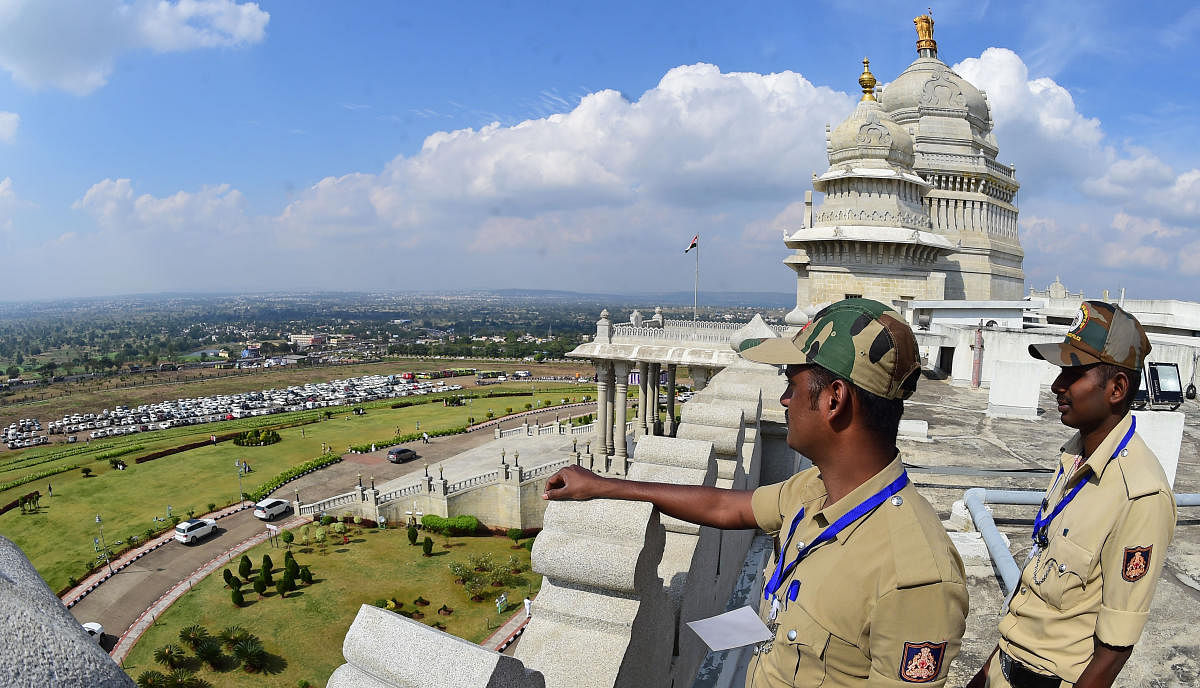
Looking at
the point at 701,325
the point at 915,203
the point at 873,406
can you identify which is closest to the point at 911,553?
the point at 873,406

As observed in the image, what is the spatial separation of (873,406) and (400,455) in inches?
1841

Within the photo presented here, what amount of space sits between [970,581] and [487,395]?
238 ft

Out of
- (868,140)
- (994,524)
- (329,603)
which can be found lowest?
(329,603)

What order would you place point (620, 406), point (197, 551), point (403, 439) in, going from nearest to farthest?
point (620, 406), point (197, 551), point (403, 439)

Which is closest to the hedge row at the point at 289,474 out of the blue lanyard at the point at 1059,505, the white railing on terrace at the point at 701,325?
the white railing on terrace at the point at 701,325

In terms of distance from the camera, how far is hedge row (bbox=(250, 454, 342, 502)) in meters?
39.6

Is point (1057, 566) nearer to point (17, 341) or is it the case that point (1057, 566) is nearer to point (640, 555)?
point (640, 555)

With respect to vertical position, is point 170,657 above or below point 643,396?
below

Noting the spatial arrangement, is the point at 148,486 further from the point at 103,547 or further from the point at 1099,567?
the point at 1099,567

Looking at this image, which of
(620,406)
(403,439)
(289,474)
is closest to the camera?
(620,406)

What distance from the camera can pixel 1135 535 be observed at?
2.33 metres

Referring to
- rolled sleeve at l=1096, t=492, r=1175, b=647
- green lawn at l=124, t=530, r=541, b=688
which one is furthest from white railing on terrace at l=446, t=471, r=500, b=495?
rolled sleeve at l=1096, t=492, r=1175, b=647

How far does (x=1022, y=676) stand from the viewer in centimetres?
249

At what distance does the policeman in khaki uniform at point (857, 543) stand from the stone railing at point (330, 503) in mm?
36219
